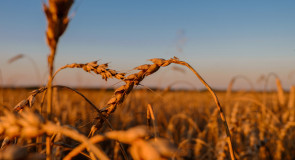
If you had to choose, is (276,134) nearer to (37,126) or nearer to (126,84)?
(126,84)

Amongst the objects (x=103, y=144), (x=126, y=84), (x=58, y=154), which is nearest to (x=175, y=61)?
(x=126, y=84)

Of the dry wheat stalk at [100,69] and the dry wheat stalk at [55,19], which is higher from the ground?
Answer: the dry wheat stalk at [55,19]

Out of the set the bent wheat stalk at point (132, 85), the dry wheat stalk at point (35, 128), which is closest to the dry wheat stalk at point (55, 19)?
the dry wheat stalk at point (35, 128)

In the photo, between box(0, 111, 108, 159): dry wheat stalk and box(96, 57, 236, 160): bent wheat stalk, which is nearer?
box(0, 111, 108, 159): dry wheat stalk

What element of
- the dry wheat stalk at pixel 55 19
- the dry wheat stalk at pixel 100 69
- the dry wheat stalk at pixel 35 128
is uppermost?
the dry wheat stalk at pixel 55 19

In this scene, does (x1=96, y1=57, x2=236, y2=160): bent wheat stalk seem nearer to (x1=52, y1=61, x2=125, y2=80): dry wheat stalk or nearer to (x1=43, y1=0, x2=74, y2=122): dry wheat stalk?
(x1=52, y1=61, x2=125, y2=80): dry wheat stalk

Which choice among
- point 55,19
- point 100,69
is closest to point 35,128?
point 55,19

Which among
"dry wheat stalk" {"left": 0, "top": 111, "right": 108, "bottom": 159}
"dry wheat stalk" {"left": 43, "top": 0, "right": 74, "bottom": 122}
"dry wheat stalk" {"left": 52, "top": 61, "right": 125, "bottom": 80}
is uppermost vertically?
"dry wheat stalk" {"left": 43, "top": 0, "right": 74, "bottom": 122}

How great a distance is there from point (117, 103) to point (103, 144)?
83.7 inches

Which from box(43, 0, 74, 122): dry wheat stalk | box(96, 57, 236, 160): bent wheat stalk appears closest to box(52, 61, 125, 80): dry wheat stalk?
box(96, 57, 236, 160): bent wheat stalk

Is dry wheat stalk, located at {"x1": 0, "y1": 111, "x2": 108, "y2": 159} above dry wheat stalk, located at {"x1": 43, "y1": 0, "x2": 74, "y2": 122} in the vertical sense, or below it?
below

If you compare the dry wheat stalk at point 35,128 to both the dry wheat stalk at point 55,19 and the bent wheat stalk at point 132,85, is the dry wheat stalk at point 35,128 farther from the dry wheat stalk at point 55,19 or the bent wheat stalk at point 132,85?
the bent wheat stalk at point 132,85

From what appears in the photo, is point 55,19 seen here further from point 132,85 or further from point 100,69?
point 132,85

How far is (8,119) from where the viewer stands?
0.48m
